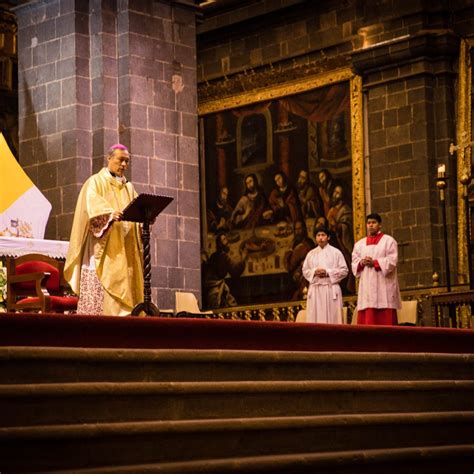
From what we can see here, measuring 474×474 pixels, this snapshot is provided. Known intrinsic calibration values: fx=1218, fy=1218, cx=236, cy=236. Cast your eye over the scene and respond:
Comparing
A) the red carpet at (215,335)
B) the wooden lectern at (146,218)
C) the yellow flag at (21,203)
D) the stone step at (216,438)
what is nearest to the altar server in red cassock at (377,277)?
the yellow flag at (21,203)

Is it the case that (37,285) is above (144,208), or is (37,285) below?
below

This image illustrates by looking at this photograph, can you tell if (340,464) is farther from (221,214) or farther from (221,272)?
(221,214)

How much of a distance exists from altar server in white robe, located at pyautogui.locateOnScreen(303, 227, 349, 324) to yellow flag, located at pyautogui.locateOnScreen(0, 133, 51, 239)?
118 inches

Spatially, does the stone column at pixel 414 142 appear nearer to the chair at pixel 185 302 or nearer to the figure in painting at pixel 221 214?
the figure in painting at pixel 221 214

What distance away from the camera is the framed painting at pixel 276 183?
17.8m

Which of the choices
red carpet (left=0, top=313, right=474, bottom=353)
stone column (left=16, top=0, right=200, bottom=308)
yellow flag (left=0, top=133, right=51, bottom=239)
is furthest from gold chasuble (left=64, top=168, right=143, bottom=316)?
red carpet (left=0, top=313, right=474, bottom=353)

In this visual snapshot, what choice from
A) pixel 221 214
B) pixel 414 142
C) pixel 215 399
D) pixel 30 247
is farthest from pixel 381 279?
pixel 221 214

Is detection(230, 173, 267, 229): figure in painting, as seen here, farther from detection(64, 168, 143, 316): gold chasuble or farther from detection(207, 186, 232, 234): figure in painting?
detection(64, 168, 143, 316): gold chasuble

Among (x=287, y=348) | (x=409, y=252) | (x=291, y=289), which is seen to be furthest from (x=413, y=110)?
(x=287, y=348)

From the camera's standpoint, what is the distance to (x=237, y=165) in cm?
1922

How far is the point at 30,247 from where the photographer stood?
1206 centimetres

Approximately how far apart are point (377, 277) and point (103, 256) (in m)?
3.53

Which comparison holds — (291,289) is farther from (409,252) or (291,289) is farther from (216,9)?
(216,9)

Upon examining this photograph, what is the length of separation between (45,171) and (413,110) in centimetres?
579
